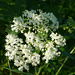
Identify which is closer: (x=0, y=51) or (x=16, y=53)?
(x=16, y=53)

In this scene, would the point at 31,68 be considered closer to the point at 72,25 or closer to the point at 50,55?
the point at 50,55

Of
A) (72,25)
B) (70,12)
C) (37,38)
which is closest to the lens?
(37,38)

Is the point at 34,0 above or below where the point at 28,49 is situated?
above

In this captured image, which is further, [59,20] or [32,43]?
[59,20]

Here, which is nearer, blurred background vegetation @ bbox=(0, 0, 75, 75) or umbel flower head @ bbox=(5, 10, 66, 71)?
umbel flower head @ bbox=(5, 10, 66, 71)

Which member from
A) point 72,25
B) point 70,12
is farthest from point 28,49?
point 70,12

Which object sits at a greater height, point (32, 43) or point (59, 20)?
point (59, 20)

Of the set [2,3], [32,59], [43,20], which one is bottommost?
[32,59]

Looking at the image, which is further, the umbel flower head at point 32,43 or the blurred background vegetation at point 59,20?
the blurred background vegetation at point 59,20
